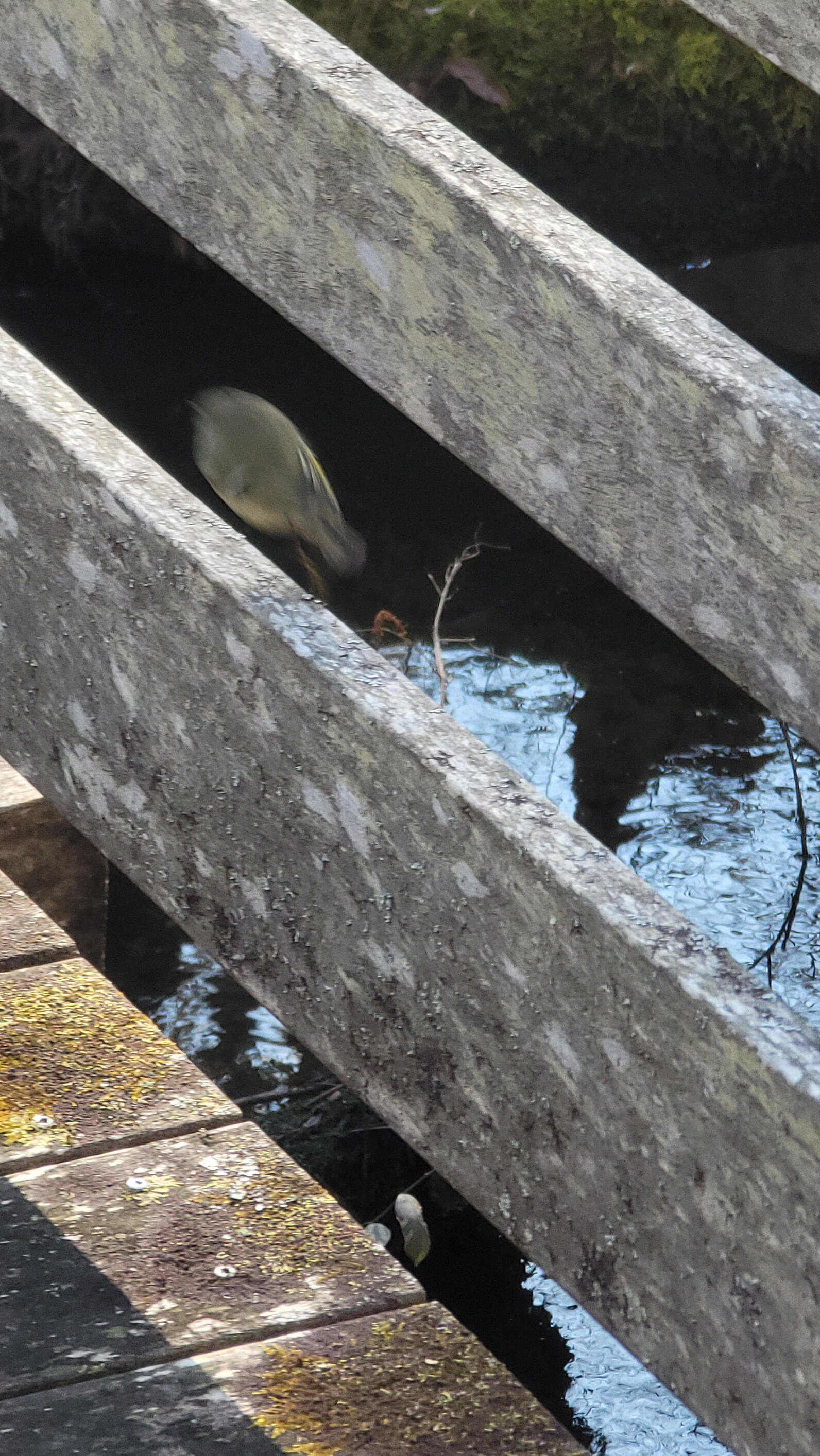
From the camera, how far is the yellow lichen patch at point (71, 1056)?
1402mm

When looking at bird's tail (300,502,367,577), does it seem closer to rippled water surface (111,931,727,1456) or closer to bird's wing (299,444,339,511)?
bird's wing (299,444,339,511)

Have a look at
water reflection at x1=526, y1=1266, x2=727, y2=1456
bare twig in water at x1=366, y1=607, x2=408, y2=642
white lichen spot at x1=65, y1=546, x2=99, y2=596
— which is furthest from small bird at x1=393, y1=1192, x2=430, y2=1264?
white lichen spot at x1=65, y1=546, x2=99, y2=596

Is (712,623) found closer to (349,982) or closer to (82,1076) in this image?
(349,982)

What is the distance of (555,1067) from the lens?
0.63 meters

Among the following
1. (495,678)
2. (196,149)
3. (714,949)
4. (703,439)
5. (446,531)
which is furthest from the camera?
(446,531)

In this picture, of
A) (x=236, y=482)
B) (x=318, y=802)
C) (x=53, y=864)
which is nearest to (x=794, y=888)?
(x=53, y=864)

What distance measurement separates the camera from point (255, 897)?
76cm

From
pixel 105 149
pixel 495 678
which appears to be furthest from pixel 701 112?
pixel 105 149

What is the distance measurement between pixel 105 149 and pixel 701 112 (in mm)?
5215

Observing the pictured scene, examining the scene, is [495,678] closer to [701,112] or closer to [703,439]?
[701,112]

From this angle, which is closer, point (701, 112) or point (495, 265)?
point (495, 265)

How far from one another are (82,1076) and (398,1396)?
0.45 m

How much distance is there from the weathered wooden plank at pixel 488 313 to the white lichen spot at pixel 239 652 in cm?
15

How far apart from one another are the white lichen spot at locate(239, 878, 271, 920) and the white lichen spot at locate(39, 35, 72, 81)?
429mm
